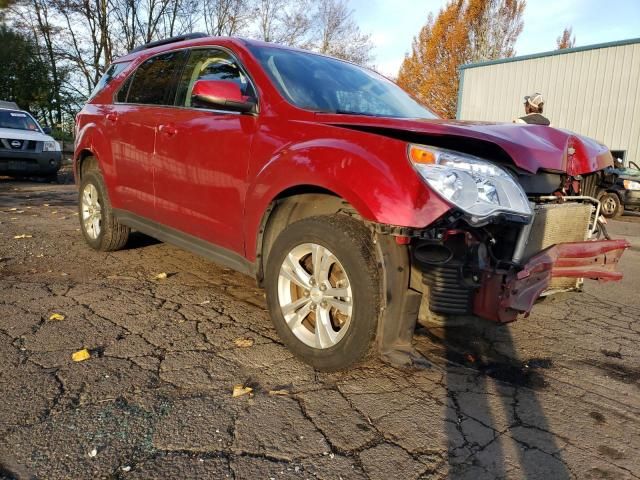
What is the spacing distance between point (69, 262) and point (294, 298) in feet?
9.41

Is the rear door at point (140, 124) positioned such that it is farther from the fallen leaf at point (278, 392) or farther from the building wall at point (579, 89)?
the building wall at point (579, 89)

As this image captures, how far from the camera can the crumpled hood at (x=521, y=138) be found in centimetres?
250

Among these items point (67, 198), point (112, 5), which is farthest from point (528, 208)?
point (112, 5)

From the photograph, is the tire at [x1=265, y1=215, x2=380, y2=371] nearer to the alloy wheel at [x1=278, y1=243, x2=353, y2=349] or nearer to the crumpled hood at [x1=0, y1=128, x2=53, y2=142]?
the alloy wheel at [x1=278, y1=243, x2=353, y2=349]

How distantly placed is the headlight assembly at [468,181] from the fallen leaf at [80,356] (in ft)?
6.57

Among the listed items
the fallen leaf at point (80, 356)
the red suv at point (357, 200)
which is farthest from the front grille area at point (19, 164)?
the fallen leaf at point (80, 356)

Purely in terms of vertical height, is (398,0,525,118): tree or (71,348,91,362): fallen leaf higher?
(398,0,525,118): tree

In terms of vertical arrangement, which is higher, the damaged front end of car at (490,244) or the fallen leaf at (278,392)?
the damaged front end of car at (490,244)

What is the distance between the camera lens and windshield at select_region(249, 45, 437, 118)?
3.23 metres

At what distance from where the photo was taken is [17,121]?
12.2 metres

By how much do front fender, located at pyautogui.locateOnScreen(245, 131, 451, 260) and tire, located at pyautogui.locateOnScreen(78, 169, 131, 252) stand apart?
8.49 ft

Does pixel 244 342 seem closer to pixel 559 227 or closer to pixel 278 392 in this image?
pixel 278 392

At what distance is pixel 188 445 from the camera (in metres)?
2.04

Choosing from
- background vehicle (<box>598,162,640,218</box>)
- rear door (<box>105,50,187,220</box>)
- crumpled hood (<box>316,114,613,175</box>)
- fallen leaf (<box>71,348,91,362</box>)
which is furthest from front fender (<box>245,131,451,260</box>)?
background vehicle (<box>598,162,640,218</box>)
